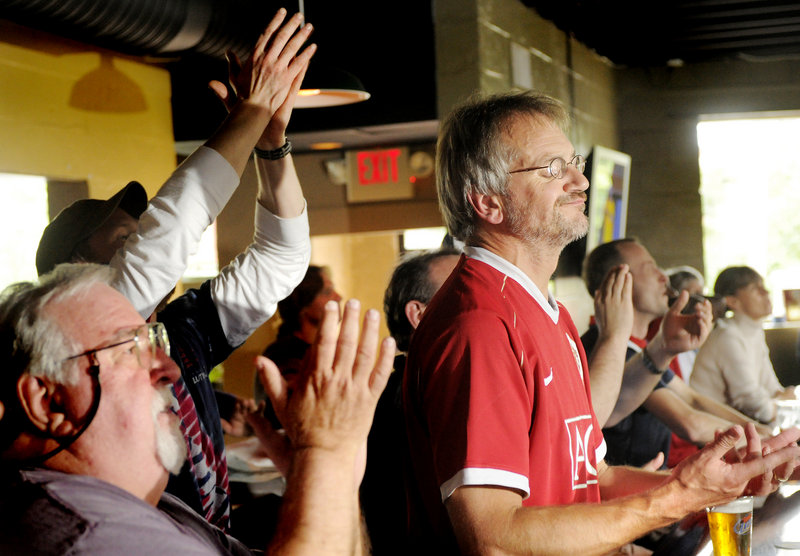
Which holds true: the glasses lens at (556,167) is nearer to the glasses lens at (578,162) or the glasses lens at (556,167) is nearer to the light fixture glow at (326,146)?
the glasses lens at (578,162)

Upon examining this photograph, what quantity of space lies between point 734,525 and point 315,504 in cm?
72

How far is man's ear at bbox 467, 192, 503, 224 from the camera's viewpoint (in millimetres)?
1543

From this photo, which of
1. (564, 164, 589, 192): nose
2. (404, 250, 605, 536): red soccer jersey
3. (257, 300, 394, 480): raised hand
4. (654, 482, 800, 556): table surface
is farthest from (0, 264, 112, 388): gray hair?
(654, 482, 800, 556): table surface

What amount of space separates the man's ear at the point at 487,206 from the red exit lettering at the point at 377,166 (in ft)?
14.7

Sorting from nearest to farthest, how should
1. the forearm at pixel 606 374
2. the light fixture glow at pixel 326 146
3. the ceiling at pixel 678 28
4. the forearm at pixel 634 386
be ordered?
the forearm at pixel 606 374
the forearm at pixel 634 386
the ceiling at pixel 678 28
the light fixture glow at pixel 326 146

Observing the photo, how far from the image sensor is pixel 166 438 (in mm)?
1115

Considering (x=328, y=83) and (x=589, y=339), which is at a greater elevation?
(x=328, y=83)

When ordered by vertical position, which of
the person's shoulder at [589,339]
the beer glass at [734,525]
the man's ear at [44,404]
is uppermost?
the man's ear at [44,404]

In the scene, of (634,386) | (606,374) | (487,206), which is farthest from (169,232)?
(634,386)

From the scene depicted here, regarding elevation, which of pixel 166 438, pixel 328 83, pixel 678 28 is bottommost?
pixel 166 438

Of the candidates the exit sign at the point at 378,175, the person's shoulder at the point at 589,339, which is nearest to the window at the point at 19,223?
the exit sign at the point at 378,175

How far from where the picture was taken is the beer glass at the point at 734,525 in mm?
1355

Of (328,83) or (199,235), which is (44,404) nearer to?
(199,235)

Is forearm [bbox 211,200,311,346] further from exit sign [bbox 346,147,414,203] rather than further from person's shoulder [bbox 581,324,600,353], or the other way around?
Result: exit sign [bbox 346,147,414,203]
